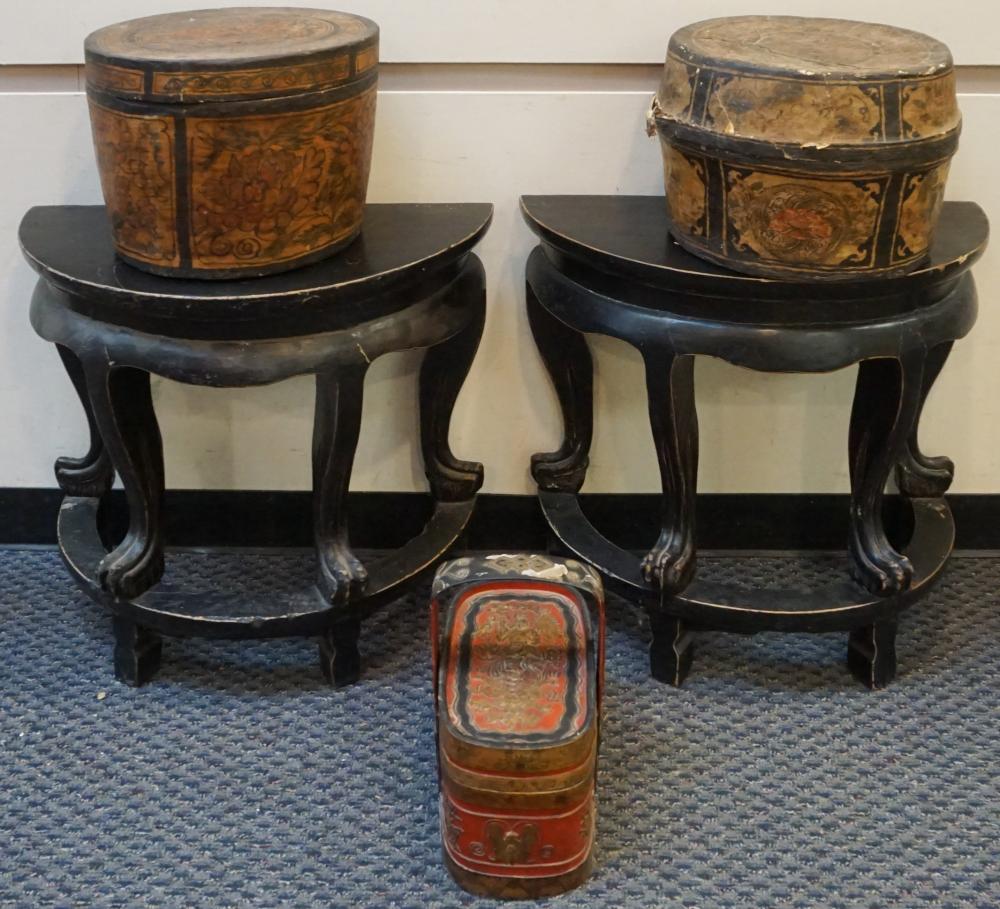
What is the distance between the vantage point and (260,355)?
1.45m

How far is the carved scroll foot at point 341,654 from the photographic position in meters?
1.64

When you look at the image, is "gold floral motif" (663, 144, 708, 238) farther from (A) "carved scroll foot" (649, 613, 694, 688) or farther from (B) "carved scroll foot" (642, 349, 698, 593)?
(A) "carved scroll foot" (649, 613, 694, 688)

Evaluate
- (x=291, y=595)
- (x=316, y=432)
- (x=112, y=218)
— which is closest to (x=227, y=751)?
(x=291, y=595)

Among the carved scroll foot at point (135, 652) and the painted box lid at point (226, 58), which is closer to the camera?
the painted box lid at point (226, 58)

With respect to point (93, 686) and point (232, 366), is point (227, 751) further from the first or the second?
→ point (232, 366)

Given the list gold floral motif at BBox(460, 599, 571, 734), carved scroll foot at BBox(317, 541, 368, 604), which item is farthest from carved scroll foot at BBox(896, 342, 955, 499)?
carved scroll foot at BBox(317, 541, 368, 604)

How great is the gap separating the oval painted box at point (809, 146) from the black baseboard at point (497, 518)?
55 centimetres

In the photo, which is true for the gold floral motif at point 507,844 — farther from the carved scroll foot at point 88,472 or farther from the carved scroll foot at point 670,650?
the carved scroll foot at point 88,472

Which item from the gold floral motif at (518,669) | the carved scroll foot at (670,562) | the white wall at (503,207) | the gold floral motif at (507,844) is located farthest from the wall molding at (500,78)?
the gold floral motif at (507,844)

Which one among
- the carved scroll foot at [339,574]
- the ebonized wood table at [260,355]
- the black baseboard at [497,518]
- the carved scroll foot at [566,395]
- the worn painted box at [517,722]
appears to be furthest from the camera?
the black baseboard at [497,518]

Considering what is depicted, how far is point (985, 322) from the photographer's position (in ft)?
5.92

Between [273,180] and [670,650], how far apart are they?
745 mm

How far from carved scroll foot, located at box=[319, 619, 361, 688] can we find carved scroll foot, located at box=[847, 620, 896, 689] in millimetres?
628

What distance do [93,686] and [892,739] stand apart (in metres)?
0.98
